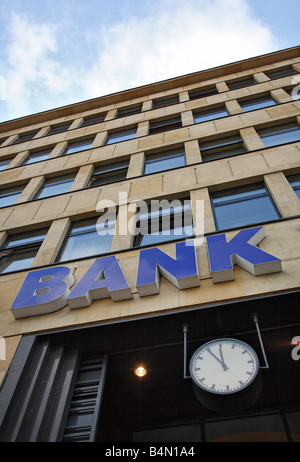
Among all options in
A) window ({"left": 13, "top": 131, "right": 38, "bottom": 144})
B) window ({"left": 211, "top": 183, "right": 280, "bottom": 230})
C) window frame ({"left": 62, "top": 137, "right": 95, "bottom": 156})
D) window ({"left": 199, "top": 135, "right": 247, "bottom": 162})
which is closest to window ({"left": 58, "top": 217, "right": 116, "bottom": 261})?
window ({"left": 211, "top": 183, "right": 280, "bottom": 230})

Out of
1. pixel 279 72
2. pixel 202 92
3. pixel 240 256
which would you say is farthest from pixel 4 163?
pixel 279 72

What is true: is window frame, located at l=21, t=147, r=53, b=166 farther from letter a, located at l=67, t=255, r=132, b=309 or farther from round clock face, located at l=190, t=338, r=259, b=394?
round clock face, located at l=190, t=338, r=259, b=394

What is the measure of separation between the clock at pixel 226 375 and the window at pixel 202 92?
19.8 meters

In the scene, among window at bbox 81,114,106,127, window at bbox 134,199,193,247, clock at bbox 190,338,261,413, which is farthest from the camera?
window at bbox 81,114,106,127

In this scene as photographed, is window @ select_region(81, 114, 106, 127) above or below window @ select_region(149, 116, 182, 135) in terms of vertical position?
above

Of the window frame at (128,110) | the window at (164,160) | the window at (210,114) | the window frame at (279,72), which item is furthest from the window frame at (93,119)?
the window frame at (279,72)

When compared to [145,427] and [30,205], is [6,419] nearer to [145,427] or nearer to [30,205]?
[145,427]

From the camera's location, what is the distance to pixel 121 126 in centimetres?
2136

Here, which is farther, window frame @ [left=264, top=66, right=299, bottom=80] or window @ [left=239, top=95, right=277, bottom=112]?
window frame @ [left=264, top=66, right=299, bottom=80]

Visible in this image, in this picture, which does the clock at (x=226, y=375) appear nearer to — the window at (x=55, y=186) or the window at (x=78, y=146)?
the window at (x=55, y=186)

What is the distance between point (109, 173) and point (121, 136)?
474 centimetres

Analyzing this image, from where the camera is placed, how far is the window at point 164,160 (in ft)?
52.4

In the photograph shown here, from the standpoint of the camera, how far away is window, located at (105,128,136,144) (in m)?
20.5

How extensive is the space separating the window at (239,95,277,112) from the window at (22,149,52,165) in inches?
472
